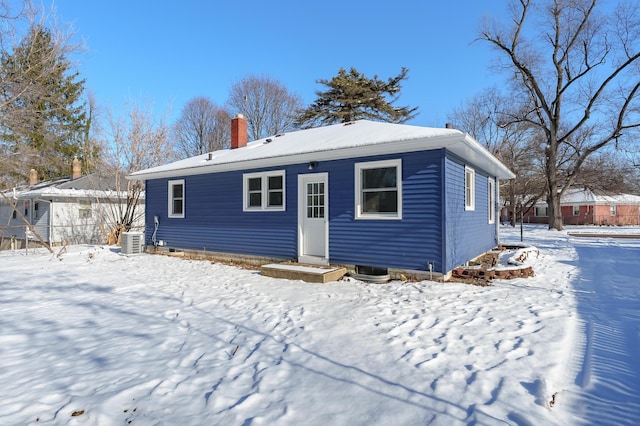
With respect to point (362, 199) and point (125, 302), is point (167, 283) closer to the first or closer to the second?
point (125, 302)

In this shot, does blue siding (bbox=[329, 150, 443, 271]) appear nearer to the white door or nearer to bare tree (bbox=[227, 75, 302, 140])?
the white door

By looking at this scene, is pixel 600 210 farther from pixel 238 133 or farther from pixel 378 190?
pixel 238 133

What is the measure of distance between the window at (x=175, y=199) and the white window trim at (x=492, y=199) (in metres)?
10.4

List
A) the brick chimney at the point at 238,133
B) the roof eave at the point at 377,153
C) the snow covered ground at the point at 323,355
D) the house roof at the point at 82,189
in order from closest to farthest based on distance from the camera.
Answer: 1. the snow covered ground at the point at 323,355
2. the roof eave at the point at 377,153
3. the brick chimney at the point at 238,133
4. the house roof at the point at 82,189

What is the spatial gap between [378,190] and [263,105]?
2423cm

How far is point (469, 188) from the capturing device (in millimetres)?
8977

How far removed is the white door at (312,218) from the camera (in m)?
8.65

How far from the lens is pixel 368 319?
4766 millimetres

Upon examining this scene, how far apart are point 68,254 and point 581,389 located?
46.7 ft

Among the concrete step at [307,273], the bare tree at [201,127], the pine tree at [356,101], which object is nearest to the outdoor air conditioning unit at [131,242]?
the concrete step at [307,273]

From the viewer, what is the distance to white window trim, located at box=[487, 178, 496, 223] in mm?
11629

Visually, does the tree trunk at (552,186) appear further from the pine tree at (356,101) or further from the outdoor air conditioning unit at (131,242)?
the outdoor air conditioning unit at (131,242)

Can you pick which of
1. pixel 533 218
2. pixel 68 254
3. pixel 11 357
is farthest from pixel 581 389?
pixel 533 218

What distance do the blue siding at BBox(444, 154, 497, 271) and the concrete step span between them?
7.57ft
